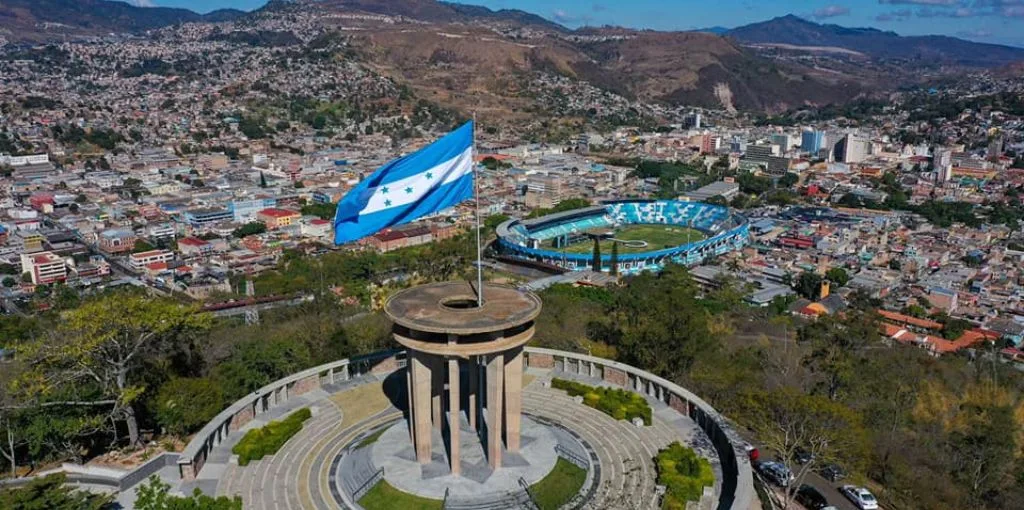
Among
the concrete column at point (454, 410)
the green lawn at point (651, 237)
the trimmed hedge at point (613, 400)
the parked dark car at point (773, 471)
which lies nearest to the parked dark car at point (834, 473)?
the parked dark car at point (773, 471)

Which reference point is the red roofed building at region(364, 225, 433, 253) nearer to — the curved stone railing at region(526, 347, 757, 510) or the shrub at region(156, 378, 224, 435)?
the curved stone railing at region(526, 347, 757, 510)

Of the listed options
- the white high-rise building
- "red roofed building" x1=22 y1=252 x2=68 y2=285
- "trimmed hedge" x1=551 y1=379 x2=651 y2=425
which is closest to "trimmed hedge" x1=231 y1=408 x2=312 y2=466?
"trimmed hedge" x1=551 y1=379 x2=651 y2=425

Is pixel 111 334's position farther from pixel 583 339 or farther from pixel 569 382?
pixel 583 339

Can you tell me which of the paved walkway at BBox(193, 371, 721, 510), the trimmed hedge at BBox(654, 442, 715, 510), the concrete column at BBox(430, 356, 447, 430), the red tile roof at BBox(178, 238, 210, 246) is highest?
the concrete column at BBox(430, 356, 447, 430)

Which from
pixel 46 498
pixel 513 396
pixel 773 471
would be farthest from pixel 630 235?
pixel 46 498

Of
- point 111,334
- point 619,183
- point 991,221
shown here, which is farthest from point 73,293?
point 991,221

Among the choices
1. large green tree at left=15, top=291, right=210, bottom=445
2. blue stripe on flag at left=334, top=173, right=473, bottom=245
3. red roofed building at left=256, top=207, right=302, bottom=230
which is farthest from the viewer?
red roofed building at left=256, top=207, right=302, bottom=230
